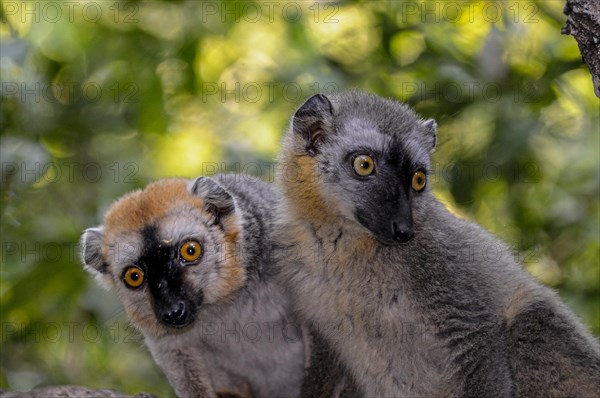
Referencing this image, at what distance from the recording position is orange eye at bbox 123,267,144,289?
6.31 meters

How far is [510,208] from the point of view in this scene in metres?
8.20

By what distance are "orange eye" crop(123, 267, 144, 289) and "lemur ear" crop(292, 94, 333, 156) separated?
1545 mm

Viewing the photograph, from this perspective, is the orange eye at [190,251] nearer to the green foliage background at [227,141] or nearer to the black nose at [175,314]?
the black nose at [175,314]

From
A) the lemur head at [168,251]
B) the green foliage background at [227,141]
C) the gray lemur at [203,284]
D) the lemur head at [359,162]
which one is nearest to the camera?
the lemur head at [359,162]

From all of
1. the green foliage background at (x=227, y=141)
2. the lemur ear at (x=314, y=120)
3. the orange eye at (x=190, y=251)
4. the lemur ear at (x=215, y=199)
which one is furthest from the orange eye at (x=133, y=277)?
the lemur ear at (x=314, y=120)

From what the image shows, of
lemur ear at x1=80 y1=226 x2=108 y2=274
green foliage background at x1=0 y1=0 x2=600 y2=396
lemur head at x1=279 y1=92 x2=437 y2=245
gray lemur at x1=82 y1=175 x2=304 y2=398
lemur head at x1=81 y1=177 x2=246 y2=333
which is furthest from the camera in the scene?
green foliage background at x1=0 y1=0 x2=600 y2=396

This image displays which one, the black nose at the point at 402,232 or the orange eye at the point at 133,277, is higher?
the black nose at the point at 402,232

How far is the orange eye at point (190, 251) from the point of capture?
635cm

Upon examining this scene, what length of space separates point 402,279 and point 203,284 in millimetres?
1505

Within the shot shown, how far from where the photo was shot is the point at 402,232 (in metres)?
5.62

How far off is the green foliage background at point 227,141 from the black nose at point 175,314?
4.29ft

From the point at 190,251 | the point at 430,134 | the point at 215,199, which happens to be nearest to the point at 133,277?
the point at 190,251

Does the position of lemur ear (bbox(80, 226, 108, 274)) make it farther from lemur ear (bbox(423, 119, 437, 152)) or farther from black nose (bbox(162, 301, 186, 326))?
lemur ear (bbox(423, 119, 437, 152))

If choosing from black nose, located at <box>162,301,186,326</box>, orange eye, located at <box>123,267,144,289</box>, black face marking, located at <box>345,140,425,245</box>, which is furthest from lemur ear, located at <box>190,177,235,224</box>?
black face marking, located at <box>345,140,425,245</box>
